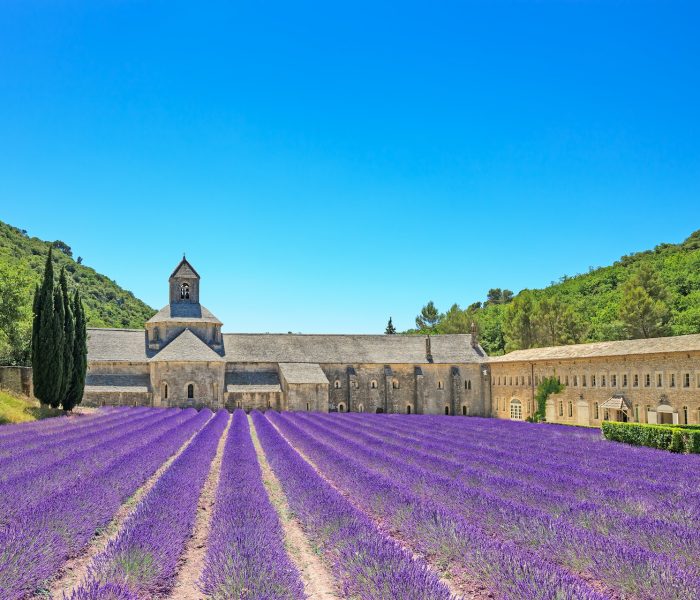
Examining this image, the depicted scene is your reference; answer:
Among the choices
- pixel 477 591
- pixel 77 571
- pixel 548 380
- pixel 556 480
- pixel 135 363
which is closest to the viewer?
pixel 477 591

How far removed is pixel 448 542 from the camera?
335 inches

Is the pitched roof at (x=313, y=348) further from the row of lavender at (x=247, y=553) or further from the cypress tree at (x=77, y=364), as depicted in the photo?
the row of lavender at (x=247, y=553)

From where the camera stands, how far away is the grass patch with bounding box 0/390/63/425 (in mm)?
27913

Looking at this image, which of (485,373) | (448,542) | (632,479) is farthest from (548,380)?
(448,542)

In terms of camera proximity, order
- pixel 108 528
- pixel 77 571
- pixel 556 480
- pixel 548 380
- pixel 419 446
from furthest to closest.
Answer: pixel 548 380 → pixel 419 446 → pixel 556 480 → pixel 108 528 → pixel 77 571

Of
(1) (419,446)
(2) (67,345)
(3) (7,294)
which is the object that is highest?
(3) (7,294)

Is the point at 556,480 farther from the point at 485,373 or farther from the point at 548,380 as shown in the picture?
the point at 485,373

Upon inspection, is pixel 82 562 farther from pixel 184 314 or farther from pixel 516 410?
pixel 184 314

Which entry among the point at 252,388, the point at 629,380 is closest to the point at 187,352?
the point at 252,388

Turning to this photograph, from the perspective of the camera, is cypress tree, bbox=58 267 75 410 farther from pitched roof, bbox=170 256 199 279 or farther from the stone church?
pitched roof, bbox=170 256 199 279

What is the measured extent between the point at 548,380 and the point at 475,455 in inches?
1033

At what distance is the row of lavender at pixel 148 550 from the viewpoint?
6566 mm

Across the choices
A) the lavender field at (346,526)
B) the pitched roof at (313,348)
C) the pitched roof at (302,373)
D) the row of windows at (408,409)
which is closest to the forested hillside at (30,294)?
the pitched roof at (313,348)

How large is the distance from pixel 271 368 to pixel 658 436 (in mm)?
34748
